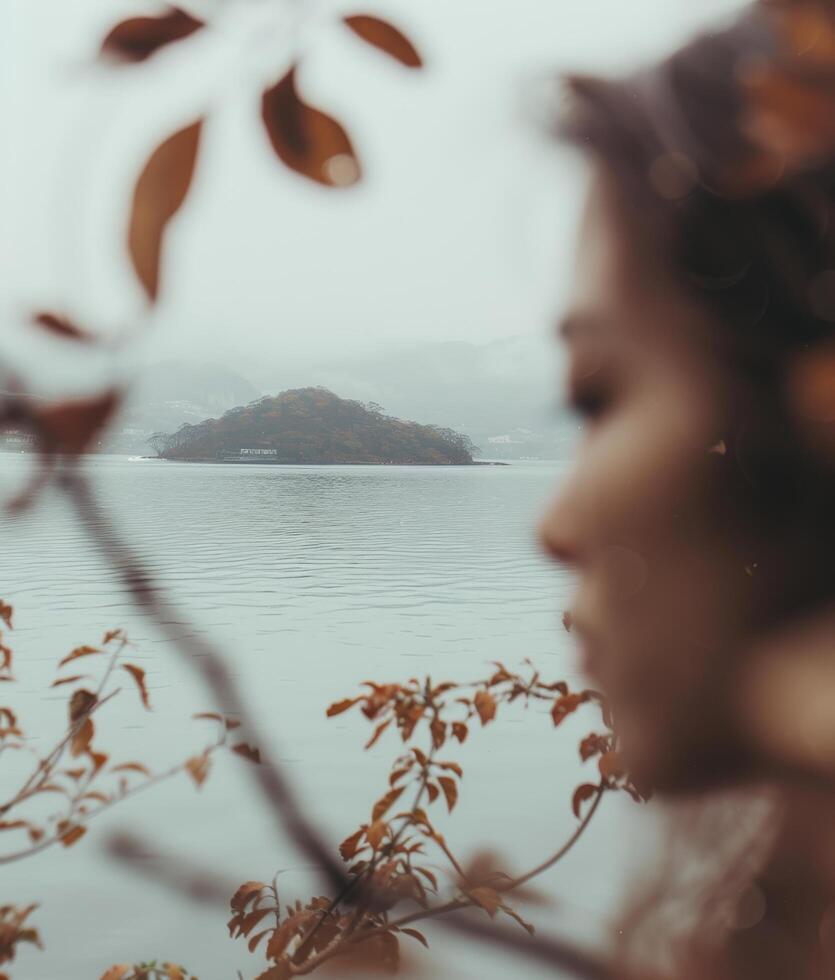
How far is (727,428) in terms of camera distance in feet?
0.96

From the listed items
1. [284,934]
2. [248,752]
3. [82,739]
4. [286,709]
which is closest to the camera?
[248,752]

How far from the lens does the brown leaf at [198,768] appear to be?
72cm

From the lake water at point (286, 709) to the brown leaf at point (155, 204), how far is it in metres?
0.14

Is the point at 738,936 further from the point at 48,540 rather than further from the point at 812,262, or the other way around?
the point at 48,540

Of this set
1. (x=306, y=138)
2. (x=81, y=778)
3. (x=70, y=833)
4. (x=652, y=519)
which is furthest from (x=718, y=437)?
(x=81, y=778)

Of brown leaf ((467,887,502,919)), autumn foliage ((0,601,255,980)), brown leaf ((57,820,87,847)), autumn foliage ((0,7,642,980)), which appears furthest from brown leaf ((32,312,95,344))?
brown leaf ((467,887,502,919))

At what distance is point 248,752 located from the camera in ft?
2.29

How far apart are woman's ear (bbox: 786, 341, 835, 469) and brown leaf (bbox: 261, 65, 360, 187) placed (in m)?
0.15

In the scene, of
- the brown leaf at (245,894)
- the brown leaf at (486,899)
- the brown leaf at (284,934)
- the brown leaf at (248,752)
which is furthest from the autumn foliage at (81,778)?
the brown leaf at (486,899)

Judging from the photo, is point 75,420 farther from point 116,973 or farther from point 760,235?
point 116,973

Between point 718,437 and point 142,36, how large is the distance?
0.23 meters

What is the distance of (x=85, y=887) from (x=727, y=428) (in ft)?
9.28

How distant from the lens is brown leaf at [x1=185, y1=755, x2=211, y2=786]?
0.72 meters

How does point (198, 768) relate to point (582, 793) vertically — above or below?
above
